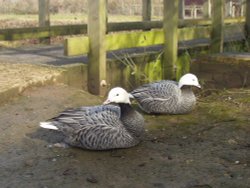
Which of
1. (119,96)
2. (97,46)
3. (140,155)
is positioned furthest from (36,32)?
(140,155)

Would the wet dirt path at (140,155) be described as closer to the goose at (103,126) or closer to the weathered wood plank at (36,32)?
the goose at (103,126)

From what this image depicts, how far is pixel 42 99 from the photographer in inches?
263

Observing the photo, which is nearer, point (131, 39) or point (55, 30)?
point (131, 39)

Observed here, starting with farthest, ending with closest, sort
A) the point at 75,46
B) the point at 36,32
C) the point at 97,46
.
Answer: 1. the point at 36,32
2. the point at 97,46
3. the point at 75,46

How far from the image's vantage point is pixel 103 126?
16.1 feet

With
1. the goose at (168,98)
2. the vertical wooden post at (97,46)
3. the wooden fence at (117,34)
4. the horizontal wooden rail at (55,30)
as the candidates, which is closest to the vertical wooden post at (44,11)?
the wooden fence at (117,34)

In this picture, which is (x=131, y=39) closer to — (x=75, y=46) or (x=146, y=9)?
(x=75, y=46)

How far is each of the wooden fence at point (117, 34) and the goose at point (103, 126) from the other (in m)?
2.26

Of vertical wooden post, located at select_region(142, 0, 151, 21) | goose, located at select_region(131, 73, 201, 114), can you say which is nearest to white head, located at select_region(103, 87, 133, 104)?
goose, located at select_region(131, 73, 201, 114)

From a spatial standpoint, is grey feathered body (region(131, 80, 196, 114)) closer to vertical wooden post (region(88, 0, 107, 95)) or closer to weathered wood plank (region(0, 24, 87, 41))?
vertical wooden post (region(88, 0, 107, 95))

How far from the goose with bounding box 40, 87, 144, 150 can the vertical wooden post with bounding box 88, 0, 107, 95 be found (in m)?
2.45

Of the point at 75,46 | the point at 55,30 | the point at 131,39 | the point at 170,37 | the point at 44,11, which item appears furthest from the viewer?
the point at 44,11

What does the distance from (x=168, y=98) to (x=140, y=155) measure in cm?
163

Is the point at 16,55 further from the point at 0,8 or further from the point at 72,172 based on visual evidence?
the point at 0,8
